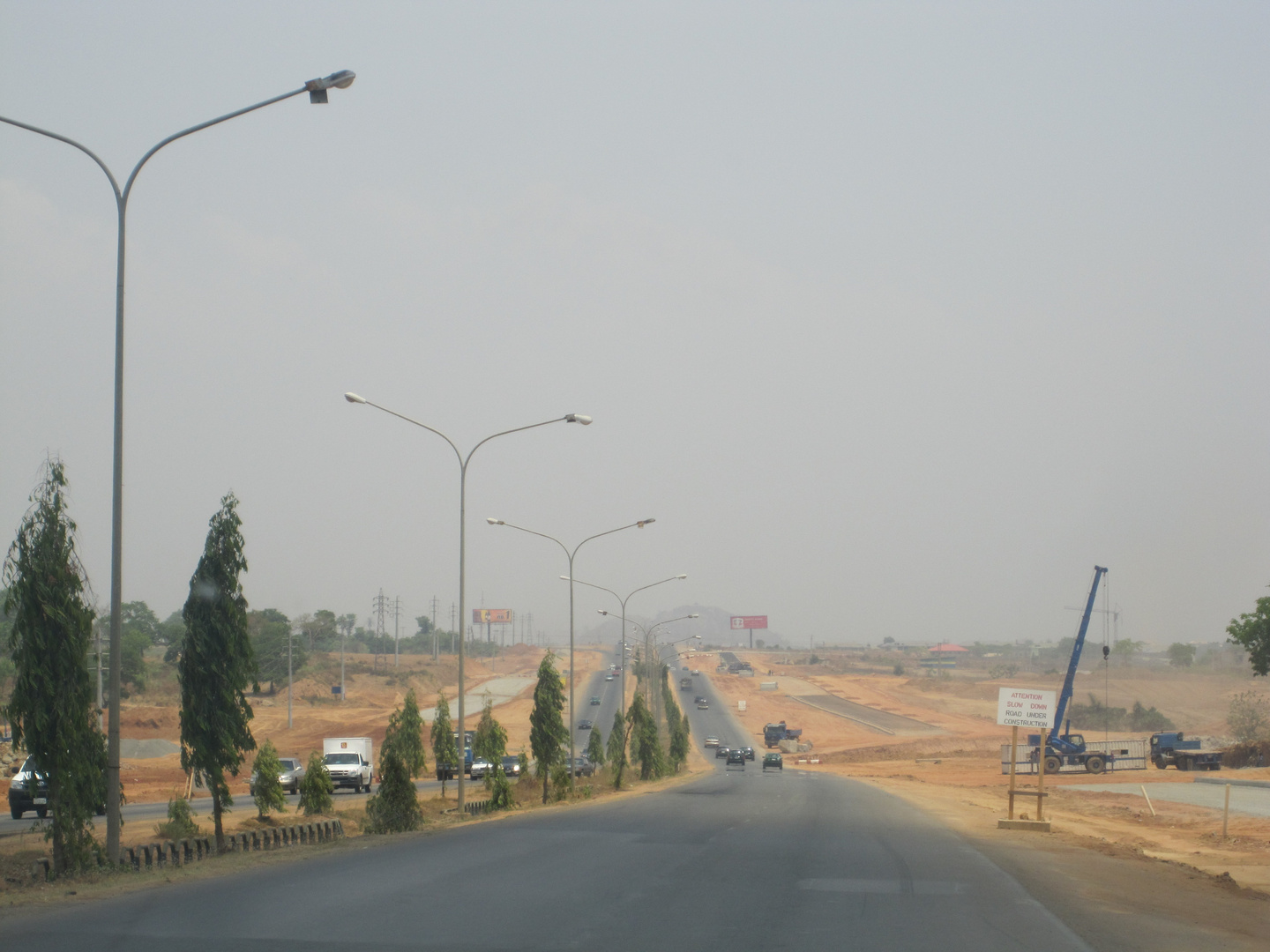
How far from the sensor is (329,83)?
15.2 meters

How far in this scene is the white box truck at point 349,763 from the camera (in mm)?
48781

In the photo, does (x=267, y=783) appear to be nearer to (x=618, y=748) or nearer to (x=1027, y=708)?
(x=1027, y=708)

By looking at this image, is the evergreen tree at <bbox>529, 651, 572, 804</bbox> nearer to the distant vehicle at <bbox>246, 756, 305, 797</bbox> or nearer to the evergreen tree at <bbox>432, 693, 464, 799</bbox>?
the evergreen tree at <bbox>432, 693, 464, 799</bbox>

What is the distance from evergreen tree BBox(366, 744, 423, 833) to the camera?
24.6 meters

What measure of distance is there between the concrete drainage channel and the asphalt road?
1901 mm

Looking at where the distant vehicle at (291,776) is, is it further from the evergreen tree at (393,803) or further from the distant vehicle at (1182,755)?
the distant vehicle at (1182,755)

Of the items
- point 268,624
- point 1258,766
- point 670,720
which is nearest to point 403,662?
point 268,624

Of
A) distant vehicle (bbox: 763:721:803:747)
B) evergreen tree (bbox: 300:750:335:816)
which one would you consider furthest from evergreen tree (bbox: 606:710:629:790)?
distant vehicle (bbox: 763:721:803:747)

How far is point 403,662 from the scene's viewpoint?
589ft

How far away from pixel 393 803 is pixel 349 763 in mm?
26738

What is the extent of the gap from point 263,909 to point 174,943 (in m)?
2.04

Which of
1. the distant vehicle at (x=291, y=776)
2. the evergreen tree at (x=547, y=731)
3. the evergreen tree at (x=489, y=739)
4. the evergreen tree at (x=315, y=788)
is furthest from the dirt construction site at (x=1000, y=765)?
the distant vehicle at (x=291, y=776)

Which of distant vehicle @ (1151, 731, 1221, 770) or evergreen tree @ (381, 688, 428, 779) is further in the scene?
distant vehicle @ (1151, 731, 1221, 770)

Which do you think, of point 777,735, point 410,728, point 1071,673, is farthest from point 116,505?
point 777,735
